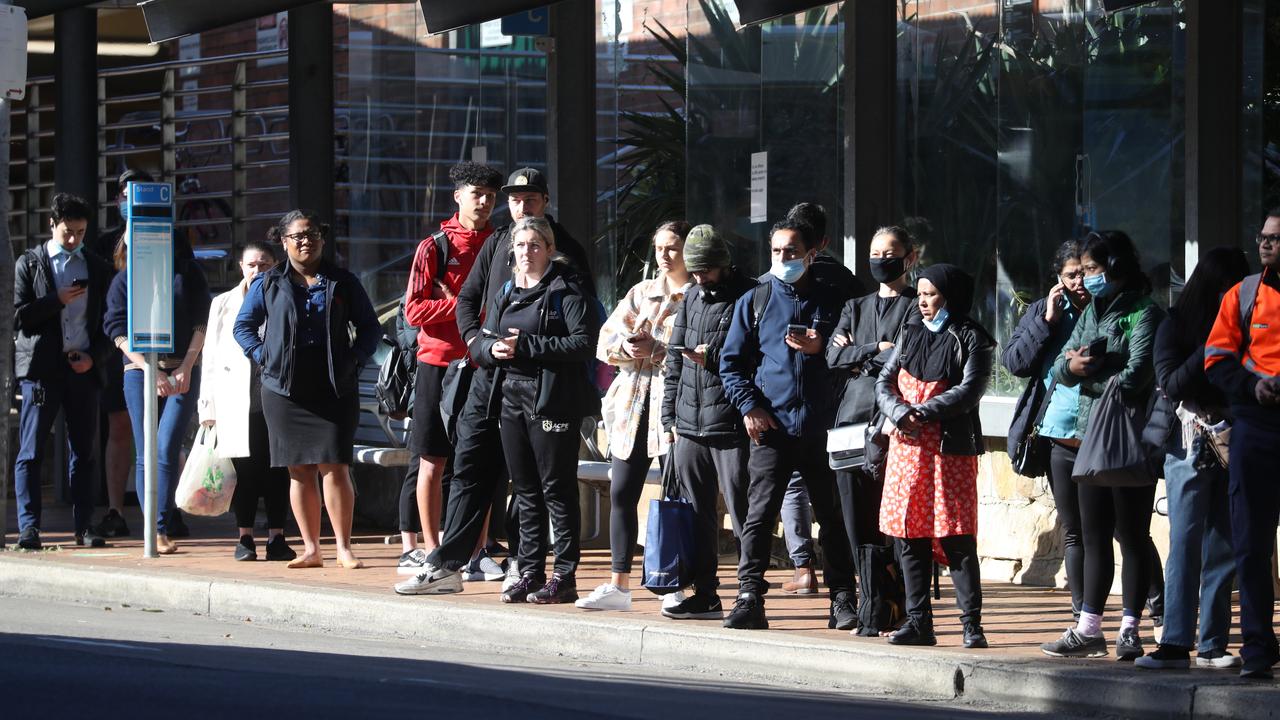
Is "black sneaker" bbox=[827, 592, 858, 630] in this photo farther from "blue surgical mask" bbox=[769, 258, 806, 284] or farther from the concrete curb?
"blue surgical mask" bbox=[769, 258, 806, 284]

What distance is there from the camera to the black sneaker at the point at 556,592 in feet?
30.4

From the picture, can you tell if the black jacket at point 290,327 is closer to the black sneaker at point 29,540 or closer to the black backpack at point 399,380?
the black backpack at point 399,380

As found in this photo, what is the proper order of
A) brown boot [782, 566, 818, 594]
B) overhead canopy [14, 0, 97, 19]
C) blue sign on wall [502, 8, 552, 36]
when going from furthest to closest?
1. overhead canopy [14, 0, 97, 19]
2. blue sign on wall [502, 8, 552, 36]
3. brown boot [782, 566, 818, 594]

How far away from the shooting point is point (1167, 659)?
293 inches

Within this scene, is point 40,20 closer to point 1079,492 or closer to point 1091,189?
point 1091,189

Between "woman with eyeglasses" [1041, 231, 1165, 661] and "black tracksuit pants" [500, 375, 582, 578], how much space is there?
8.13 ft

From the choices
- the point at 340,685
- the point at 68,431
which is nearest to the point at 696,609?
the point at 340,685

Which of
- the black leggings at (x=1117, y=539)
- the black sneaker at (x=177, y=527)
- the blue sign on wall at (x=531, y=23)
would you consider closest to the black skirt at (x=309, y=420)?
the black sneaker at (x=177, y=527)

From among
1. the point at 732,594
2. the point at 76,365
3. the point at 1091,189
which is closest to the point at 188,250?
the point at 76,365

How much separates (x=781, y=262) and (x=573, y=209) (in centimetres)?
471

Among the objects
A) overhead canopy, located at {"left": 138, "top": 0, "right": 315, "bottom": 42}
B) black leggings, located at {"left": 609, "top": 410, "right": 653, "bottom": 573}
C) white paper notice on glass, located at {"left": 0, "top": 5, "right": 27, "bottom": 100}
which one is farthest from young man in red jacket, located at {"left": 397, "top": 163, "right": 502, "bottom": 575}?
overhead canopy, located at {"left": 138, "top": 0, "right": 315, "bottom": 42}

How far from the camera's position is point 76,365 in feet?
38.5

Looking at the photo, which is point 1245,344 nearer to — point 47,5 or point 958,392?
point 958,392

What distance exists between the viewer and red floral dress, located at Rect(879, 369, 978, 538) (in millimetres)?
7938
